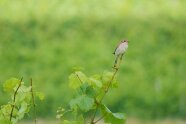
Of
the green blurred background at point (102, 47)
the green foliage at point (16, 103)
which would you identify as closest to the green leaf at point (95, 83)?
the green foliage at point (16, 103)

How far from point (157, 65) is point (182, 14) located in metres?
0.95

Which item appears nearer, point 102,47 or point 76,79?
point 76,79

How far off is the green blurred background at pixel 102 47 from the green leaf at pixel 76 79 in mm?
4010

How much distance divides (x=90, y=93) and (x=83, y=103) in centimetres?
4

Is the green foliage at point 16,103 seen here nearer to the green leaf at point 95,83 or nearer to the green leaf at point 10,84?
the green leaf at point 10,84

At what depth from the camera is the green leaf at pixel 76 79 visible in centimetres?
151

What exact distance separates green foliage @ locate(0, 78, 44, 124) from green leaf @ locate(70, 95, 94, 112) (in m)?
0.09

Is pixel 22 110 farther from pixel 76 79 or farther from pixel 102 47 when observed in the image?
pixel 102 47

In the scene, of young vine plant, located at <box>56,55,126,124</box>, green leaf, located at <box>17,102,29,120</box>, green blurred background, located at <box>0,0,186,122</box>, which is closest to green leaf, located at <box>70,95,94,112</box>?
young vine plant, located at <box>56,55,126,124</box>

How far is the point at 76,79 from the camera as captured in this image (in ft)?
4.99

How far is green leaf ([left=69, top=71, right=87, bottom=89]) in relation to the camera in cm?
151

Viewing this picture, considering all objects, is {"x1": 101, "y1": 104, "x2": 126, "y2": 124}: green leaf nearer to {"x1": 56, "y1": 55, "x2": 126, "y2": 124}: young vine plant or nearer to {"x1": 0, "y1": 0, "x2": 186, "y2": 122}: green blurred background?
{"x1": 56, "y1": 55, "x2": 126, "y2": 124}: young vine plant

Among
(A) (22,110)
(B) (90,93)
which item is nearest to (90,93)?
(B) (90,93)

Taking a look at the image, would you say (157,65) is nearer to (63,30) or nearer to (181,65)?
(181,65)
